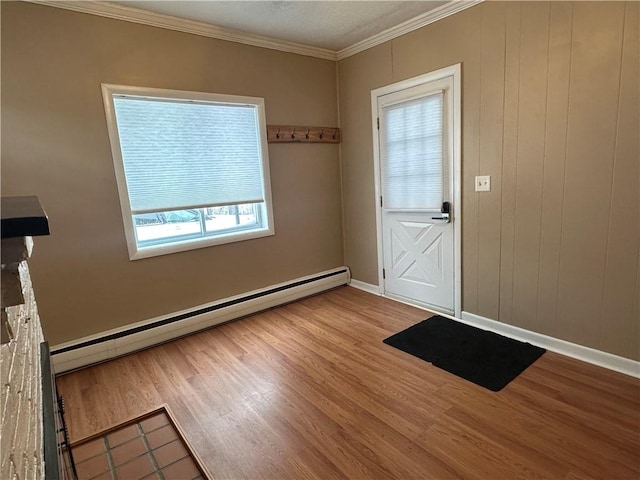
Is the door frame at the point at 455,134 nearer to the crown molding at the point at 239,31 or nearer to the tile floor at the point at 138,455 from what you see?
the crown molding at the point at 239,31

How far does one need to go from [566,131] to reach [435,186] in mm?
1060

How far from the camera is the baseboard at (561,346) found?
2.33m

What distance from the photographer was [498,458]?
174 cm

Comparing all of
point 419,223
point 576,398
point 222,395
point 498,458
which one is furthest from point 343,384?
point 419,223

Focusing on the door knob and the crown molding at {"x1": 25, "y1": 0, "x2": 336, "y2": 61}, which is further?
the door knob

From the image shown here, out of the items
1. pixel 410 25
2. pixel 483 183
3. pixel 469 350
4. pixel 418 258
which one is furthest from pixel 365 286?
pixel 410 25

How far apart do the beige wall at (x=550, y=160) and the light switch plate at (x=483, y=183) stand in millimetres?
Result: 41

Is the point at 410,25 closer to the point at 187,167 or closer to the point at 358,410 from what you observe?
the point at 187,167

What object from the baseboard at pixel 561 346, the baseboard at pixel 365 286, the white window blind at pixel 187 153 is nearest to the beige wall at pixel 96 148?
the white window blind at pixel 187 153

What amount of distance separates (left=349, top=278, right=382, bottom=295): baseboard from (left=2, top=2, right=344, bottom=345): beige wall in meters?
1.12

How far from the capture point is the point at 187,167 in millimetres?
3086

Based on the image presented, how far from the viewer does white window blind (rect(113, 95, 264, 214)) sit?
112 inches

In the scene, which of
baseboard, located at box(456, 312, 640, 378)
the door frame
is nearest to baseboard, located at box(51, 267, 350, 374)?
the door frame

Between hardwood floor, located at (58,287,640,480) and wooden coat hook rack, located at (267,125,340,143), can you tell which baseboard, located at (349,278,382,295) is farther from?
wooden coat hook rack, located at (267,125,340,143)
